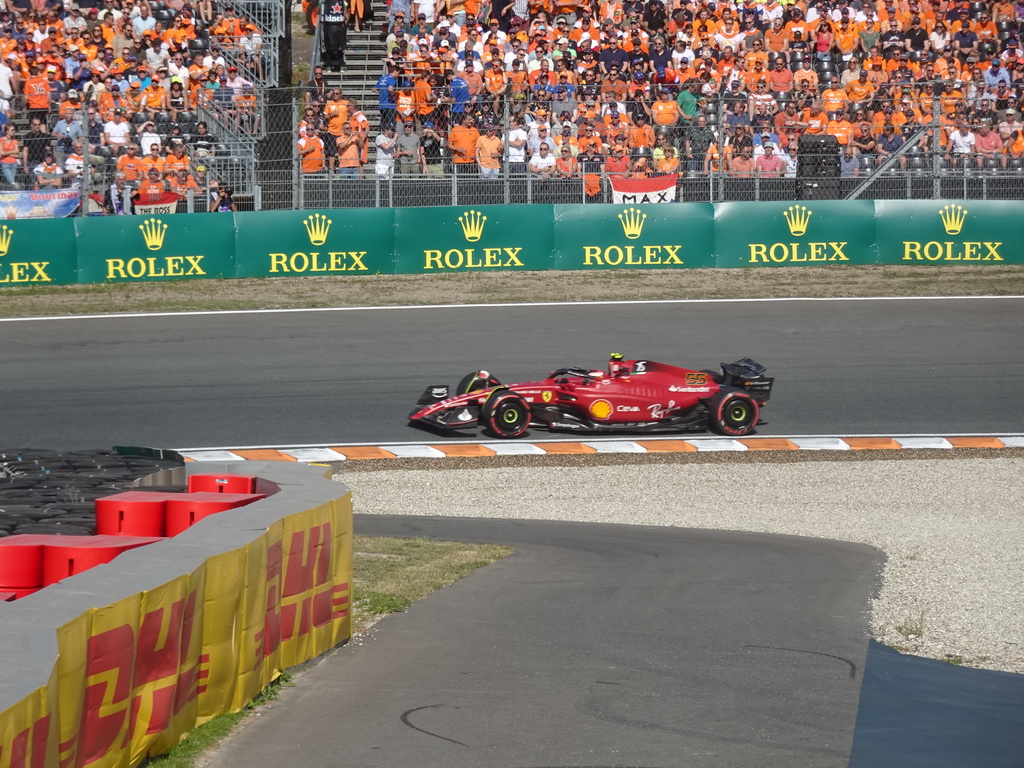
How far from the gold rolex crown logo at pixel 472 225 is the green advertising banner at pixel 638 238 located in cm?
123

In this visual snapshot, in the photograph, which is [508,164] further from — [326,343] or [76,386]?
[76,386]

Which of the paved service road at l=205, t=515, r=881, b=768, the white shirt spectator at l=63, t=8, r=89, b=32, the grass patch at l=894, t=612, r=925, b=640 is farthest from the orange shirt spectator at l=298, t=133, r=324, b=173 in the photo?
the grass patch at l=894, t=612, r=925, b=640

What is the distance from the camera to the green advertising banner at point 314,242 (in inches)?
856

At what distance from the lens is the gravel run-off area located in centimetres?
950

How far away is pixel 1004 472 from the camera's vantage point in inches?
542

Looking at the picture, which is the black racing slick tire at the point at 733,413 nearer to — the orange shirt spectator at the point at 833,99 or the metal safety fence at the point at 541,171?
the metal safety fence at the point at 541,171

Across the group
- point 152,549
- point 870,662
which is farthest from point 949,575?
point 152,549

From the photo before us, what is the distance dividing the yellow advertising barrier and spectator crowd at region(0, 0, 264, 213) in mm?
15136

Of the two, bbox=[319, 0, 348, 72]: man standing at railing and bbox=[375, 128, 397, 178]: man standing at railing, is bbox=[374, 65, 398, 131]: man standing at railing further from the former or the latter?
bbox=[319, 0, 348, 72]: man standing at railing

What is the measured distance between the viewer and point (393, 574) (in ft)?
30.6

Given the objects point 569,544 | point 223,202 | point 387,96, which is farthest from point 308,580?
point 387,96

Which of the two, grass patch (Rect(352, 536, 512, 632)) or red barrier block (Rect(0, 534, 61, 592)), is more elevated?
red barrier block (Rect(0, 534, 61, 592))

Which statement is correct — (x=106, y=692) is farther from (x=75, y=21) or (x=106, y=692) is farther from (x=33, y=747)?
(x=75, y=21)

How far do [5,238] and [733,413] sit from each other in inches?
465
